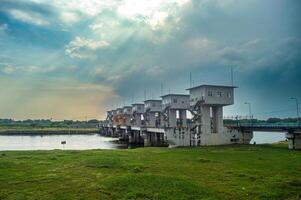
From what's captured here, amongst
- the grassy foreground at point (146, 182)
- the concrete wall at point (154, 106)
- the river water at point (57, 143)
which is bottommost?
the river water at point (57, 143)

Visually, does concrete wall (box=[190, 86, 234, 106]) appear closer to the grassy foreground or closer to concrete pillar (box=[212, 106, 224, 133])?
concrete pillar (box=[212, 106, 224, 133])

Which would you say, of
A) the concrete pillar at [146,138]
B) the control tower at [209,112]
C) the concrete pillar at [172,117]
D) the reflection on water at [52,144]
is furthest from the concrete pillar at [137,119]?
the control tower at [209,112]

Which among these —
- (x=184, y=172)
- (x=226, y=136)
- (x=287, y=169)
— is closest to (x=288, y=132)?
(x=226, y=136)

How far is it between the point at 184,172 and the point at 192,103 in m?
46.2

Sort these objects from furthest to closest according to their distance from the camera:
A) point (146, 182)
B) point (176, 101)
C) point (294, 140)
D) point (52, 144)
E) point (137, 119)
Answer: point (137, 119) → point (52, 144) → point (176, 101) → point (294, 140) → point (146, 182)

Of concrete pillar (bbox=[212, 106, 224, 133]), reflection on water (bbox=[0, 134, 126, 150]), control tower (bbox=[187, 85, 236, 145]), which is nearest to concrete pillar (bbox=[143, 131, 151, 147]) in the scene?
reflection on water (bbox=[0, 134, 126, 150])

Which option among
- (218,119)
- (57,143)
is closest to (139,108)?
(57,143)

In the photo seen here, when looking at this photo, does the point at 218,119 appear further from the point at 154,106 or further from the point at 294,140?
the point at 154,106

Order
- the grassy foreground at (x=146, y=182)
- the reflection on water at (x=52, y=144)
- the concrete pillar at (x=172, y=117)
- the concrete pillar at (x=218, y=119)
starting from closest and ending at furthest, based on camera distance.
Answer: the grassy foreground at (x=146, y=182), the concrete pillar at (x=218, y=119), the reflection on water at (x=52, y=144), the concrete pillar at (x=172, y=117)

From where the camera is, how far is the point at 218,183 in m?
21.4

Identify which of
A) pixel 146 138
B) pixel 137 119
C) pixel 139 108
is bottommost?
pixel 146 138

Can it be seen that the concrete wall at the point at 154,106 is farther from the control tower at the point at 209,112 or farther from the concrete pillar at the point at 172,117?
the control tower at the point at 209,112

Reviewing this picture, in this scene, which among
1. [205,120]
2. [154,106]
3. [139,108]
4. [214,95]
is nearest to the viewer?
[214,95]

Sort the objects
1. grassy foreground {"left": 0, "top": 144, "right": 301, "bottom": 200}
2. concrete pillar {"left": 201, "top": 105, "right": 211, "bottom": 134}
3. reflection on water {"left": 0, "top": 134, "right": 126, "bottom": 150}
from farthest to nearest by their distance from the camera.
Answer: reflection on water {"left": 0, "top": 134, "right": 126, "bottom": 150} < concrete pillar {"left": 201, "top": 105, "right": 211, "bottom": 134} < grassy foreground {"left": 0, "top": 144, "right": 301, "bottom": 200}
